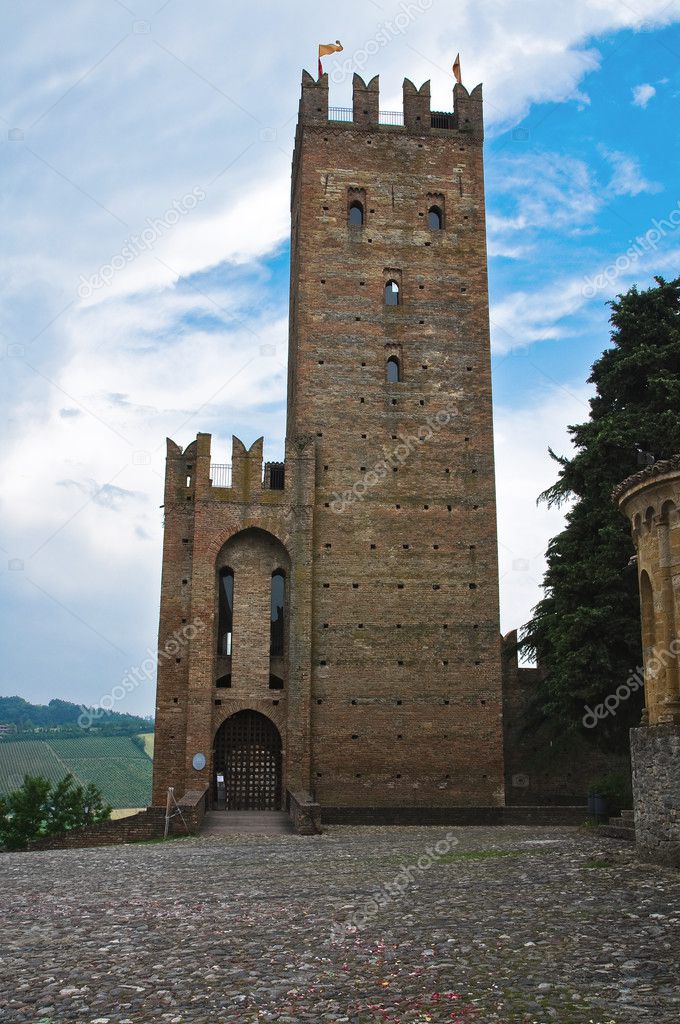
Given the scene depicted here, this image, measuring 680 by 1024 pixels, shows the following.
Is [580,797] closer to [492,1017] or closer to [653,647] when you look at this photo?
[653,647]

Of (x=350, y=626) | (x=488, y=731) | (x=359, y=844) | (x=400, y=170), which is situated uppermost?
(x=400, y=170)

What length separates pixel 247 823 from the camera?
23875 millimetres

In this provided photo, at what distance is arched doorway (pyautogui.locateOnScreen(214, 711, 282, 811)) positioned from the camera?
27594mm

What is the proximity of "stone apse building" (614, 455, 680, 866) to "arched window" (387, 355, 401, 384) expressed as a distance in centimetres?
1628

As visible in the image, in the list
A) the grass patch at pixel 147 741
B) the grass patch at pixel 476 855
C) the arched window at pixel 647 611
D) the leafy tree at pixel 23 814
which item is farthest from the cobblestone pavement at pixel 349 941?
the grass patch at pixel 147 741

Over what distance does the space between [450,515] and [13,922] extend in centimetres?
2111

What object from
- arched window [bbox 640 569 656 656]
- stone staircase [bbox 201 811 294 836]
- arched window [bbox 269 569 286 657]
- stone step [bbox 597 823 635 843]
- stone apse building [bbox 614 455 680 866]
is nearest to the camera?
stone apse building [bbox 614 455 680 866]

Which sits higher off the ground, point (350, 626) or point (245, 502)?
point (245, 502)

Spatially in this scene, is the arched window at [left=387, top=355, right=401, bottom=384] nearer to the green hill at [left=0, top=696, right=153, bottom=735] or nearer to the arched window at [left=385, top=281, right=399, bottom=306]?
the arched window at [left=385, top=281, right=399, bottom=306]

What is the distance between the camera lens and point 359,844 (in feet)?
61.4

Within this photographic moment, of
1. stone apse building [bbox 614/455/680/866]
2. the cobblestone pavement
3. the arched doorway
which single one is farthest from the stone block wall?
the arched doorway

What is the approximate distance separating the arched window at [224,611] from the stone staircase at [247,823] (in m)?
5.39

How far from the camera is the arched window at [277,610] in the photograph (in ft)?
96.1

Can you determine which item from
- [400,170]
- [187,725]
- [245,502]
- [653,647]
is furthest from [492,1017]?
[400,170]
